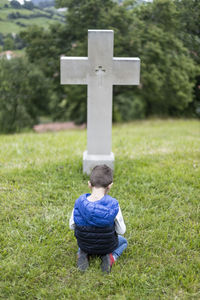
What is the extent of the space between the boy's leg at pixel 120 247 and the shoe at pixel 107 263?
84mm

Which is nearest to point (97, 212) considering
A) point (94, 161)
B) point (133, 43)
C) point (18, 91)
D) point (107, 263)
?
point (107, 263)

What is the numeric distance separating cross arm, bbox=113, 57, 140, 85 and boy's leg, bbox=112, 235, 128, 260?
214cm

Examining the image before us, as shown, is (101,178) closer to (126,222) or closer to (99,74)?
(126,222)

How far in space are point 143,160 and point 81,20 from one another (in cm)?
952

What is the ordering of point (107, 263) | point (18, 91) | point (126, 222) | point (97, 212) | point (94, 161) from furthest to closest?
1. point (18, 91)
2. point (94, 161)
3. point (126, 222)
4. point (107, 263)
5. point (97, 212)

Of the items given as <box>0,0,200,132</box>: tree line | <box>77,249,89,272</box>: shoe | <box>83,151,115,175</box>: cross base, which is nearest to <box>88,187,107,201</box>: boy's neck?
<box>77,249,89,272</box>: shoe

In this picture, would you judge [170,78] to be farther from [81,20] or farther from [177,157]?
[177,157]

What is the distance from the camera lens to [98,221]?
2.27 meters

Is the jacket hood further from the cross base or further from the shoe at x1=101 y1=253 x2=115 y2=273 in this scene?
the cross base

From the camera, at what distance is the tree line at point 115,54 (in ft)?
39.8

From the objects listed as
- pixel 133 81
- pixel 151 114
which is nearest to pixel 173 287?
pixel 133 81

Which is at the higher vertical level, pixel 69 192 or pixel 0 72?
pixel 0 72

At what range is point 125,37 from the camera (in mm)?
12492

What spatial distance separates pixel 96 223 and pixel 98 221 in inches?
1.0
